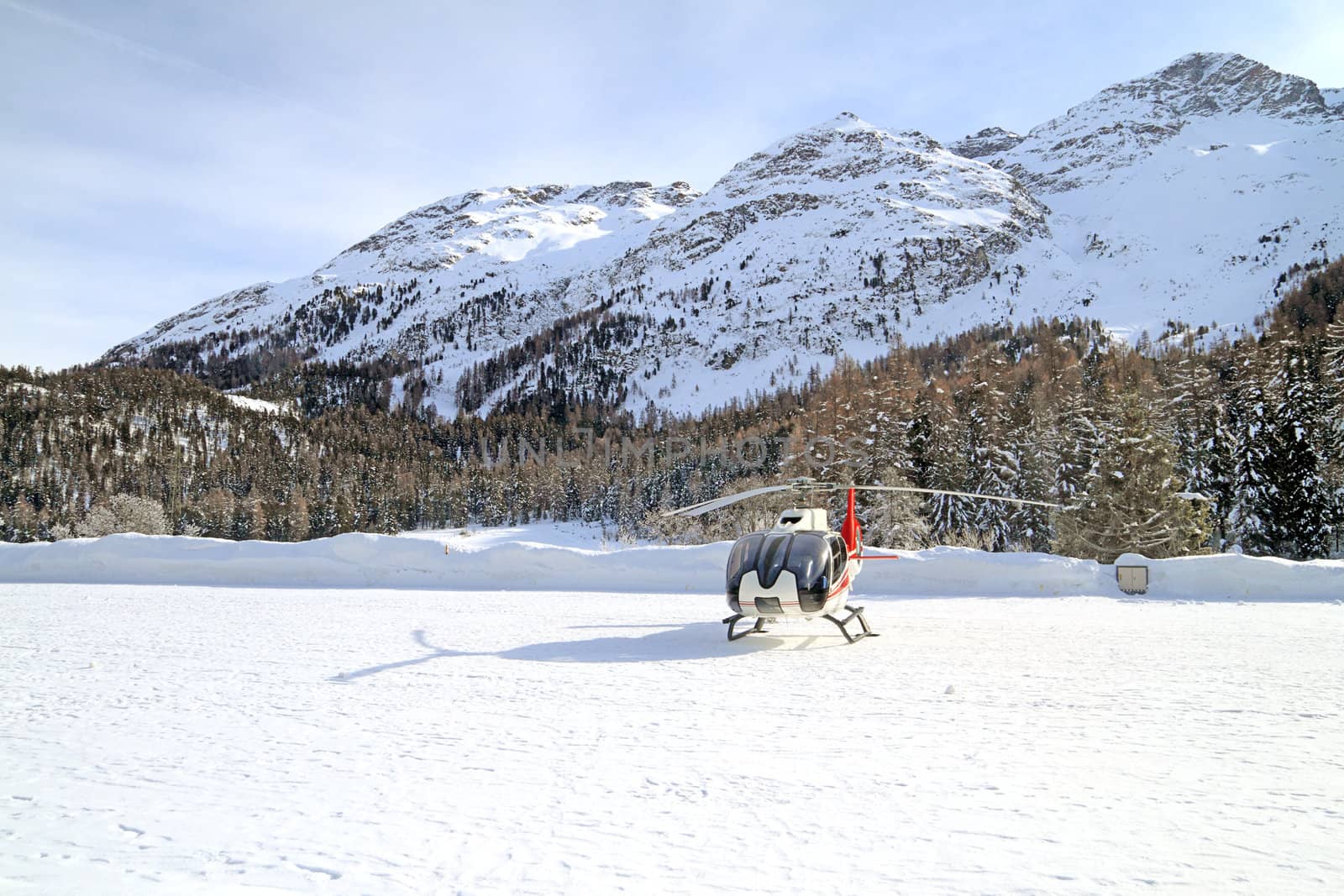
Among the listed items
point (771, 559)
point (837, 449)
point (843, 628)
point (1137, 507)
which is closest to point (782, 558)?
point (771, 559)

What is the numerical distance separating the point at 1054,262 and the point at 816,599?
737ft

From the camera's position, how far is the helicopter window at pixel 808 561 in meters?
8.38

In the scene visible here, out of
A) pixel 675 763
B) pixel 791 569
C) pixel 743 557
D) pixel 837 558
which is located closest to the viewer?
pixel 675 763

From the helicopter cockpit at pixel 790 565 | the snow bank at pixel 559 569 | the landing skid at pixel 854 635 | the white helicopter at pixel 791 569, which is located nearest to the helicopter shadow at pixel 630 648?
the landing skid at pixel 854 635

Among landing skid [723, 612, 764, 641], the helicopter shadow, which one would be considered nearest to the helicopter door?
the helicopter shadow

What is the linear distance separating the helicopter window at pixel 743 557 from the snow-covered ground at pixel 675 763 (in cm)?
94

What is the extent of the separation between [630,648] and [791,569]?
219 cm

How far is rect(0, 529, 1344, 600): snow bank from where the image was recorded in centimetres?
1233

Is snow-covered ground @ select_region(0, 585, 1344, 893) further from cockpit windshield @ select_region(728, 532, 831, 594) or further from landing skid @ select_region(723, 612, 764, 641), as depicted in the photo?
cockpit windshield @ select_region(728, 532, 831, 594)

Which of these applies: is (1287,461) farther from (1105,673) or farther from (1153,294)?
(1153,294)

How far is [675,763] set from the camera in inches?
189

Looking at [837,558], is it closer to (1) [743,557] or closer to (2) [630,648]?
(1) [743,557]

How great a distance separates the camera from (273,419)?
149000mm

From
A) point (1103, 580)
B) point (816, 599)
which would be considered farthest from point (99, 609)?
point (1103, 580)
